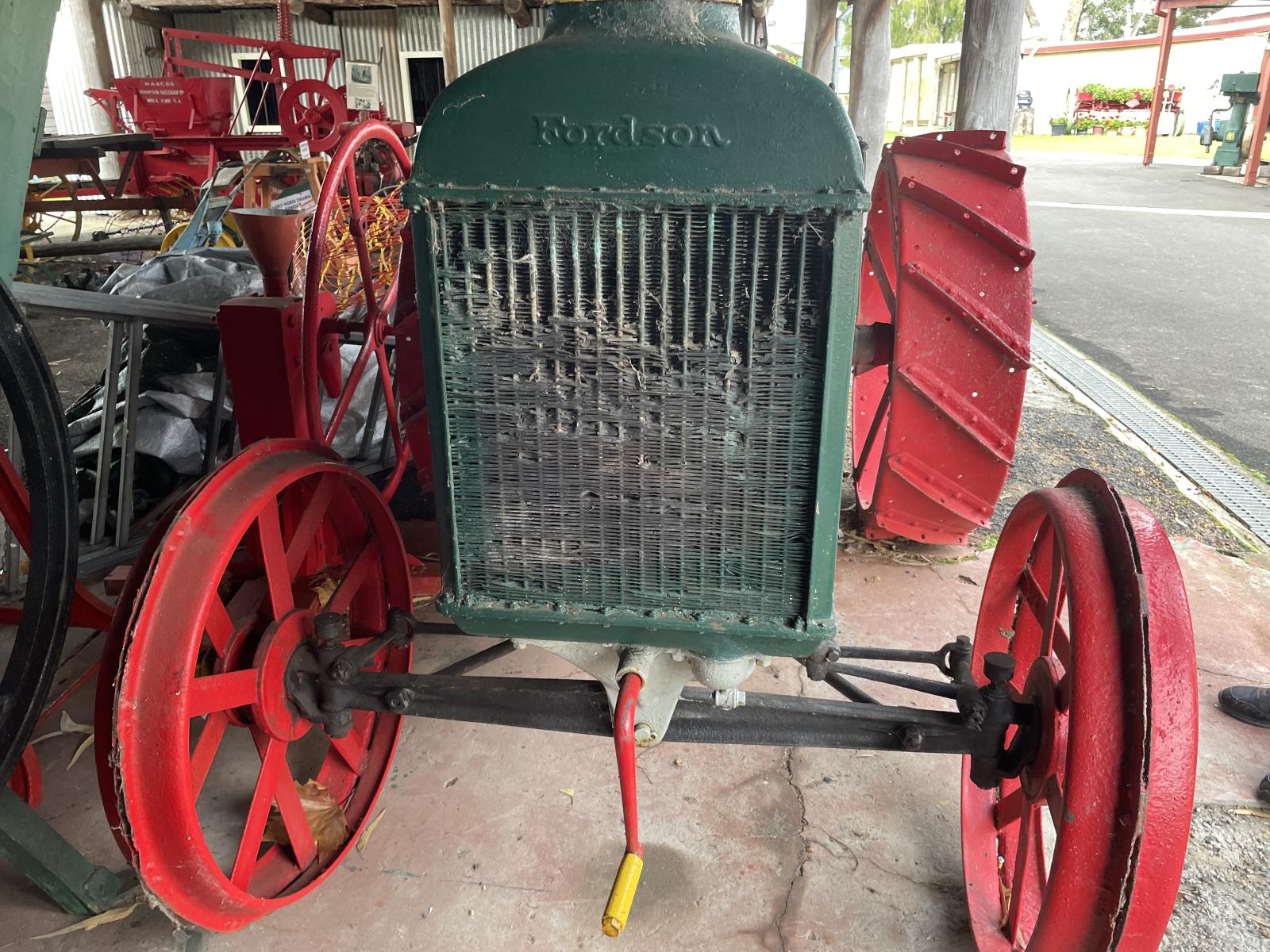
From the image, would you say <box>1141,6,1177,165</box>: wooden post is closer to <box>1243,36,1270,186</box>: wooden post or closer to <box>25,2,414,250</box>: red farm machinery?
<box>1243,36,1270,186</box>: wooden post

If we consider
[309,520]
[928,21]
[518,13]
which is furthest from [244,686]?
[928,21]

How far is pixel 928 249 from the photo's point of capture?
7.13 ft

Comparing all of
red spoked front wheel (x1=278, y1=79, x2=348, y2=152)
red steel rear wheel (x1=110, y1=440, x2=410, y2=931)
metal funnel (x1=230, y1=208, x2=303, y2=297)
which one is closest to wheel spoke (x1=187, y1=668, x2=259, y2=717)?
red steel rear wheel (x1=110, y1=440, x2=410, y2=931)

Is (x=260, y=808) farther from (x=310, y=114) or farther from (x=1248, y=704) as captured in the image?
(x=310, y=114)

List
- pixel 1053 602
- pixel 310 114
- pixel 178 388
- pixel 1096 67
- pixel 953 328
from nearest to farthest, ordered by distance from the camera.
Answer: pixel 1053 602 → pixel 953 328 → pixel 178 388 → pixel 310 114 → pixel 1096 67

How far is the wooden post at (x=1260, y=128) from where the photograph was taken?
14.1 meters

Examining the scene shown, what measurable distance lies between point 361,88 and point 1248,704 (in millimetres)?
10703

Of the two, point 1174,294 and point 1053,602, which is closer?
point 1053,602

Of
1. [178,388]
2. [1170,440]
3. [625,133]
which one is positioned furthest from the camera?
[1170,440]

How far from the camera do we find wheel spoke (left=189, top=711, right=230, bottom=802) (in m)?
1.57

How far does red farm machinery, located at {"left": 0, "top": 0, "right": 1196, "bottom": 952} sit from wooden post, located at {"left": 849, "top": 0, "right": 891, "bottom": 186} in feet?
18.2

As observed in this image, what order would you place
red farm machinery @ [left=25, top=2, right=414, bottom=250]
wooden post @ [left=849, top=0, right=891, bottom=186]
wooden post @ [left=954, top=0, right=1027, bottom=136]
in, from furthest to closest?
red farm machinery @ [left=25, top=2, right=414, bottom=250], wooden post @ [left=849, top=0, right=891, bottom=186], wooden post @ [left=954, top=0, right=1027, bottom=136]

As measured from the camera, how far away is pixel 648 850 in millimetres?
1952

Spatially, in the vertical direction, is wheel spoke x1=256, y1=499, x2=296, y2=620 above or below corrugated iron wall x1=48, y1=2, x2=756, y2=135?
below
